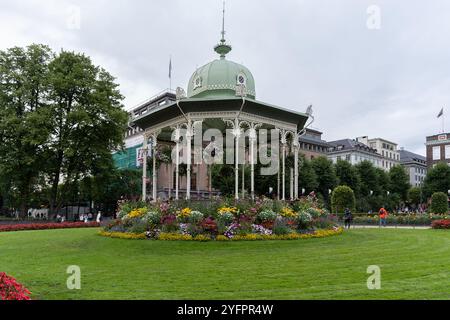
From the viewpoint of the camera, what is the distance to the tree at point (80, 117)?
38906mm

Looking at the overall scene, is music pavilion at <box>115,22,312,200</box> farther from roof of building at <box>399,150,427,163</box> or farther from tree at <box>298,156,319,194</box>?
roof of building at <box>399,150,427,163</box>

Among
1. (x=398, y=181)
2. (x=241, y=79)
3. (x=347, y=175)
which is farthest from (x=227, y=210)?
(x=398, y=181)

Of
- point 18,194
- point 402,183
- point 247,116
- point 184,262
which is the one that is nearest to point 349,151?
point 402,183

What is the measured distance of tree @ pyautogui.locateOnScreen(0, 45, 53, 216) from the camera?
3759cm

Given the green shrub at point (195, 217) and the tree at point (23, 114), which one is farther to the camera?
the tree at point (23, 114)

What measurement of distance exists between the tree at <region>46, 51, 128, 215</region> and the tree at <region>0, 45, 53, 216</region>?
1.14 meters

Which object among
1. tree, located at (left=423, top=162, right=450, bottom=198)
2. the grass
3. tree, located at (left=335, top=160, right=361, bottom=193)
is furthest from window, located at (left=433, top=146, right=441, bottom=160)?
the grass

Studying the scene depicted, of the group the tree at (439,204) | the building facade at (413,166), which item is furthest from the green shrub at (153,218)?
the building facade at (413,166)

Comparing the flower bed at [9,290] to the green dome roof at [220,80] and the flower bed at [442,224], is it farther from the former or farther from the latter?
the flower bed at [442,224]

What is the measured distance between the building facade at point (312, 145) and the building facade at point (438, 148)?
2565cm

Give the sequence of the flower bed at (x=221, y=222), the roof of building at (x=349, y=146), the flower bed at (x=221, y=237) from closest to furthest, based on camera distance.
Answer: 1. the flower bed at (x=221, y=237)
2. the flower bed at (x=221, y=222)
3. the roof of building at (x=349, y=146)

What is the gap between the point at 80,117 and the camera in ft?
125
